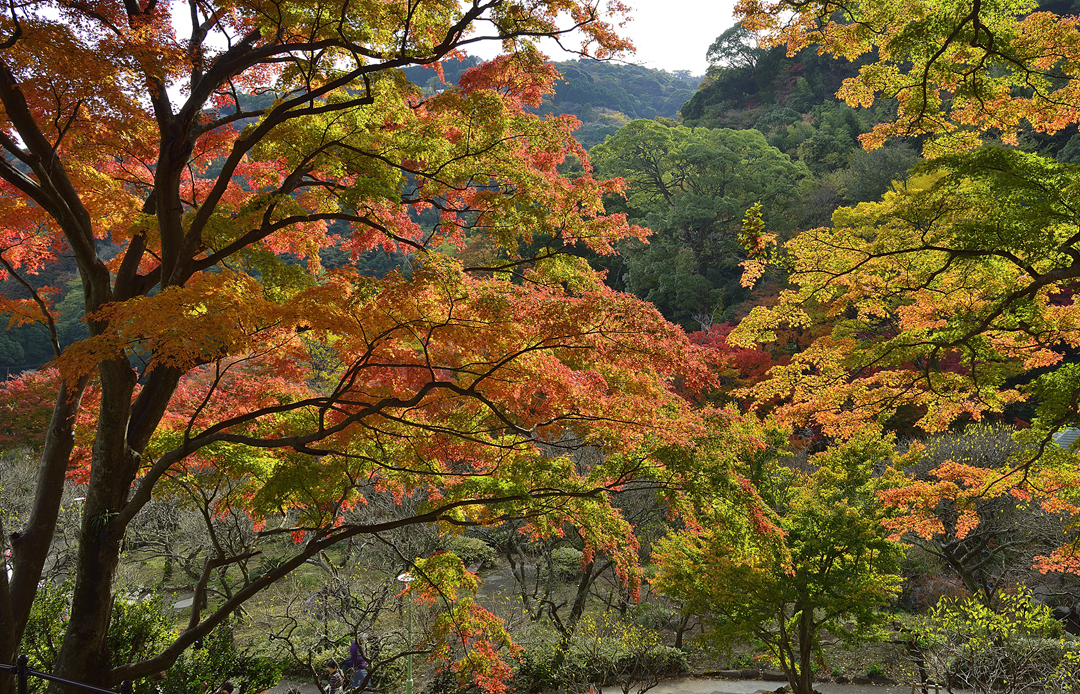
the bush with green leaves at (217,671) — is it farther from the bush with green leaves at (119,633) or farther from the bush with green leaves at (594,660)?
the bush with green leaves at (594,660)

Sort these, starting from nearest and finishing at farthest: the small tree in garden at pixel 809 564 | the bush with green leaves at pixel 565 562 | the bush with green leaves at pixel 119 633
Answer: the bush with green leaves at pixel 119 633 < the small tree in garden at pixel 809 564 < the bush with green leaves at pixel 565 562

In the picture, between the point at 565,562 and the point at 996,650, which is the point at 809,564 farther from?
the point at 565,562

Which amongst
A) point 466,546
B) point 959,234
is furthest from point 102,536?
point 466,546

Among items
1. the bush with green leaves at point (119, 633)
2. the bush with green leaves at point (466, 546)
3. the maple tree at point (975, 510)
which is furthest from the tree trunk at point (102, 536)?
the maple tree at point (975, 510)

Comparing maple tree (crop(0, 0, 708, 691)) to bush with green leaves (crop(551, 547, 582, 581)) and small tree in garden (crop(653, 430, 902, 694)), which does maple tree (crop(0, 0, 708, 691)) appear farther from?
bush with green leaves (crop(551, 547, 582, 581))

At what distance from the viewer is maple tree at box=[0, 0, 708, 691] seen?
3.78m

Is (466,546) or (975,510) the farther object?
(466,546)

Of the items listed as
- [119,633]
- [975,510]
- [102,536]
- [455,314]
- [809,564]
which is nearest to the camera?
[102,536]

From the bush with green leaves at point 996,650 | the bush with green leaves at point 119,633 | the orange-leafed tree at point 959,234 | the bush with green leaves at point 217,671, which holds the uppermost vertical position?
the orange-leafed tree at point 959,234

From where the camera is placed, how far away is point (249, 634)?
12.7 metres

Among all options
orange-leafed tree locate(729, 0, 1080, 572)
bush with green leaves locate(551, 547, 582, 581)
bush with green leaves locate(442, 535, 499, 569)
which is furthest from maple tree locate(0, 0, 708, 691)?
bush with green leaves locate(551, 547, 582, 581)

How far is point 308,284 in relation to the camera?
474cm

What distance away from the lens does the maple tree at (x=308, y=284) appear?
3.78m

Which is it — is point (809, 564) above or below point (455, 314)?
below
